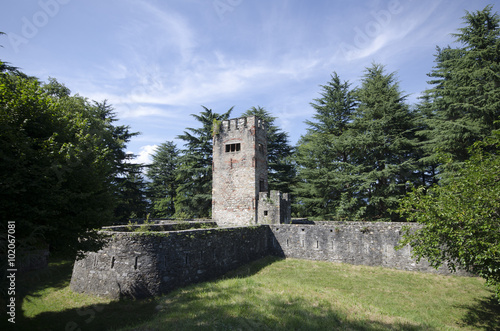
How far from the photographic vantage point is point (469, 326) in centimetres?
906

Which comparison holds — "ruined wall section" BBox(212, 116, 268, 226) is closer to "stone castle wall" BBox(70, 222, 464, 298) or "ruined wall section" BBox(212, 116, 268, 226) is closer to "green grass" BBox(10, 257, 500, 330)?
"stone castle wall" BBox(70, 222, 464, 298)

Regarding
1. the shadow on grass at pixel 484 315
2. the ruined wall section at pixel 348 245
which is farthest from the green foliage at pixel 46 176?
the shadow on grass at pixel 484 315

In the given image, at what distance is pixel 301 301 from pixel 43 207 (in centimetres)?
922

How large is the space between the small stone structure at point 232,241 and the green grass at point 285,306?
2.51ft

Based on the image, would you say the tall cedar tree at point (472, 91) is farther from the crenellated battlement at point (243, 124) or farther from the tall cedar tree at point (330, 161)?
the crenellated battlement at point (243, 124)

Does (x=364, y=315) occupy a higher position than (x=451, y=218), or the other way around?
(x=451, y=218)

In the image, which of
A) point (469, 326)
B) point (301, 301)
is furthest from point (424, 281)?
point (301, 301)

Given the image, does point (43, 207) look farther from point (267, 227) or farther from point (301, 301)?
point (267, 227)

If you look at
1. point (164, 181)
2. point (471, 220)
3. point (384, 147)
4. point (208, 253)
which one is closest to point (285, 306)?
point (208, 253)

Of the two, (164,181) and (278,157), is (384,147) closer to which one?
(278,157)

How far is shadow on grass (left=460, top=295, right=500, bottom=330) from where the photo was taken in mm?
9234

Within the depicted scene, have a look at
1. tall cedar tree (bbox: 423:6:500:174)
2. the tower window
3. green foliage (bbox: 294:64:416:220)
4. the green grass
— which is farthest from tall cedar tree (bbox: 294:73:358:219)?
the green grass

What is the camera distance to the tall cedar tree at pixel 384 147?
2419cm

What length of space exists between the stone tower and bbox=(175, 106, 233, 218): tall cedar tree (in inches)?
348
